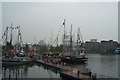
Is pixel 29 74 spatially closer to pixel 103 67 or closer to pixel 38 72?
pixel 38 72

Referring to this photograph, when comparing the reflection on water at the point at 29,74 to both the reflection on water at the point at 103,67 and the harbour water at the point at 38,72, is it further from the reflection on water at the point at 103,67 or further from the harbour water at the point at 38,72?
the reflection on water at the point at 103,67

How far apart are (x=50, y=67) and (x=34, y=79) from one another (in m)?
17.1

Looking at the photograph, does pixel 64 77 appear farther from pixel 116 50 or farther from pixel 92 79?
pixel 116 50

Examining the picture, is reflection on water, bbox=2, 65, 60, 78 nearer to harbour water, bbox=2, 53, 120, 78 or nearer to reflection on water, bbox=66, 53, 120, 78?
harbour water, bbox=2, 53, 120, 78

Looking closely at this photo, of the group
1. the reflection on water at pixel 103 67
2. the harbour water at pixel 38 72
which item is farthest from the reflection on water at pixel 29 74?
the reflection on water at pixel 103 67

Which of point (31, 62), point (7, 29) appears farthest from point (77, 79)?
point (7, 29)

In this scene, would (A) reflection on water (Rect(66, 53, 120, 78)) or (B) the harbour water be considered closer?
(B) the harbour water

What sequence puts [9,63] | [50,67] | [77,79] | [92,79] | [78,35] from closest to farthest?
[92,79]
[77,79]
[50,67]
[9,63]
[78,35]

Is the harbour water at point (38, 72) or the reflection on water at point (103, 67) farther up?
the harbour water at point (38, 72)

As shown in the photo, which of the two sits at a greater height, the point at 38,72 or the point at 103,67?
the point at 38,72

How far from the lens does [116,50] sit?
613 feet

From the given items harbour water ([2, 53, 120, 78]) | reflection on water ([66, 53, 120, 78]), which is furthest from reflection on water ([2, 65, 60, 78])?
reflection on water ([66, 53, 120, 78])

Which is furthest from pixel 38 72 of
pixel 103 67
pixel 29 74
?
pixel 103 67

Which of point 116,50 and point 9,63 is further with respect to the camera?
point 116,50
